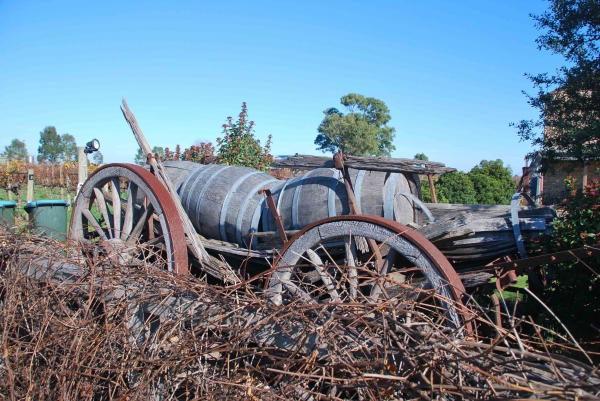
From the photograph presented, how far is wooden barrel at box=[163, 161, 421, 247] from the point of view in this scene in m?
3.93

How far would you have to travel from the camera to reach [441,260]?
2.80m

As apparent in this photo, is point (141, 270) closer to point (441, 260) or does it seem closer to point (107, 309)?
point (107, 309)

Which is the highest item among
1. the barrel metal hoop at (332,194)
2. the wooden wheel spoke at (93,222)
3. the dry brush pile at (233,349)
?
the barrel metal hoop at (332,194)

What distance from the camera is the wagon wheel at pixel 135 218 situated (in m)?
4.00

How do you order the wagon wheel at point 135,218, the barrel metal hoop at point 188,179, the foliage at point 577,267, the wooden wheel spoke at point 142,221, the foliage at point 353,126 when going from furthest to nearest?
the foliage at point 353,126
the barrel metal hoop at point 188,179
the wooden wheel spoke at point 142,221
the wagon wheel at point 135,218
the foliage at point 577,267

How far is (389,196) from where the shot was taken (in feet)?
12.5

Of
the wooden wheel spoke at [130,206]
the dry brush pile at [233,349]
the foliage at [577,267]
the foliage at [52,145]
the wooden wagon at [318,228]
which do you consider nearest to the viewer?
the dry brush pile at [233,349]

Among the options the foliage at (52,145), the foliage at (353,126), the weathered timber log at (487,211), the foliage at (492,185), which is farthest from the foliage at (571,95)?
the foliage at (52,145)

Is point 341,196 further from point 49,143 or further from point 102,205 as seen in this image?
point 49,143

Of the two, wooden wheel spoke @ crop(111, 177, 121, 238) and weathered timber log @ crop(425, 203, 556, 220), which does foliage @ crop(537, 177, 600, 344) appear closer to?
weathered timber log @ crop(425, 203, 556, 220)

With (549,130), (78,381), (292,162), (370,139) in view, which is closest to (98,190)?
(292,162)

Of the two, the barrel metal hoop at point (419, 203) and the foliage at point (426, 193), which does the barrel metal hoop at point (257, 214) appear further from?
the foliage at point (426, 193)

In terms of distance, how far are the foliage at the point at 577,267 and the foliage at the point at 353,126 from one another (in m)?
37.1

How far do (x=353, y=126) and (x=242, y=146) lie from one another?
31.4 metres
